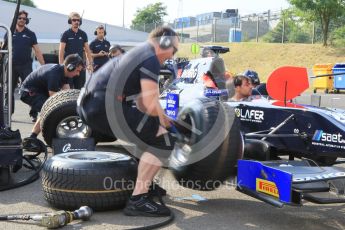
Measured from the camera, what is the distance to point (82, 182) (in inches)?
154

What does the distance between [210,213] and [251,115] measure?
1.36 meters

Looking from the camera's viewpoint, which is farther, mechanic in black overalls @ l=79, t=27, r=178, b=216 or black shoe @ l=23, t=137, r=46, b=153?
black shoe @ l=23, t=137, r=46, b=153

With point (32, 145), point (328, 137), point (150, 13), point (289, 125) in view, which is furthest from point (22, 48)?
point (150, 13)

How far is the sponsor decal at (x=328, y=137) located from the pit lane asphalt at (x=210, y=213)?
55cm

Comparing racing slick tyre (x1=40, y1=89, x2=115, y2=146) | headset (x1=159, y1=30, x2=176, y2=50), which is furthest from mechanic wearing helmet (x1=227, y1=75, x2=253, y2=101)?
headset (x1=159, y1=30, x2=176, y2=50)

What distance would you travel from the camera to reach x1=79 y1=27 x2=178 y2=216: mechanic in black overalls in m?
3.88

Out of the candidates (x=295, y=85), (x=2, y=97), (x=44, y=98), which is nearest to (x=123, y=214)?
(x=2, y=97)

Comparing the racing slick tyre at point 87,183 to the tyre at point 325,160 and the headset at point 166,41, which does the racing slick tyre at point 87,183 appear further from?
the tyre at point 325,160

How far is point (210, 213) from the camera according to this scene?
13.4 feet

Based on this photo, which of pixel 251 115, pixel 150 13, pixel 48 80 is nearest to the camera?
pixel 251 115

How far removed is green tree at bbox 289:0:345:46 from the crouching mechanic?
27587 mm

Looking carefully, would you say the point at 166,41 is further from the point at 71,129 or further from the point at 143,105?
the point at 71,129

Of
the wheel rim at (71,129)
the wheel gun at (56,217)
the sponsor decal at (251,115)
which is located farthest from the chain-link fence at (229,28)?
the wheel gun at (56,217)

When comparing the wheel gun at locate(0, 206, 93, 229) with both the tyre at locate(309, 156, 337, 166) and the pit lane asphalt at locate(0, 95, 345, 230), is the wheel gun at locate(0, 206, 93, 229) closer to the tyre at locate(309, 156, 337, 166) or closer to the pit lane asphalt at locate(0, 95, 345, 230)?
the pit lane asphalt at locate(0, 95, 345, 230)
